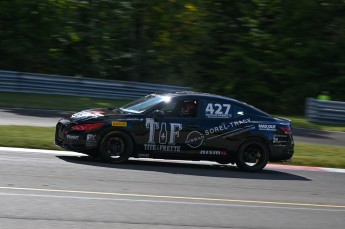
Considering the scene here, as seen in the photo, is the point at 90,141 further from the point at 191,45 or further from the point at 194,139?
the point at 191,45

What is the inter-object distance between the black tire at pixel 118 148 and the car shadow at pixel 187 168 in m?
0.14

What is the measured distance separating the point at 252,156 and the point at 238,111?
102 cm

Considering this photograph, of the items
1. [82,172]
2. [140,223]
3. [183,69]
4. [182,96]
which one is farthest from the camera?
[183,69]

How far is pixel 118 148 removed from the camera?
41.0ft

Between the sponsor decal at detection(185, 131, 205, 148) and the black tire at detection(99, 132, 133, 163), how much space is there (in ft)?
3.96

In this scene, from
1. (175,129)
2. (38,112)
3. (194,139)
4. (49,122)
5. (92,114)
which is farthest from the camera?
(38,112)

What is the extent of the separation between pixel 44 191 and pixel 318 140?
1285 cm

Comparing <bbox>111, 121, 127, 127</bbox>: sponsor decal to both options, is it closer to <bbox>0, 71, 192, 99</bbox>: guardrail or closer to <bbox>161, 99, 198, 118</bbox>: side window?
<bbox>161, 99, 198, 118</bbox>: side window

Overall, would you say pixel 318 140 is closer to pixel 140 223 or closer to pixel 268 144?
pixel 268 144

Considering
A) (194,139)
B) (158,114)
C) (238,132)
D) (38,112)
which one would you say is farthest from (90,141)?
(38,112)

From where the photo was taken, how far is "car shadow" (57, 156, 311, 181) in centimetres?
1237

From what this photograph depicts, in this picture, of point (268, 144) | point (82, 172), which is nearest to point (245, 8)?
point (268, 144)

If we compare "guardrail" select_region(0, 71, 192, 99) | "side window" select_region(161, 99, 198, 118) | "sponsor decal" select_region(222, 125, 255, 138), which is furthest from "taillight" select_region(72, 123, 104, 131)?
"guardrail" select_region(0, 71, 192, 99)

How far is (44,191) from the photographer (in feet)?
30.7
